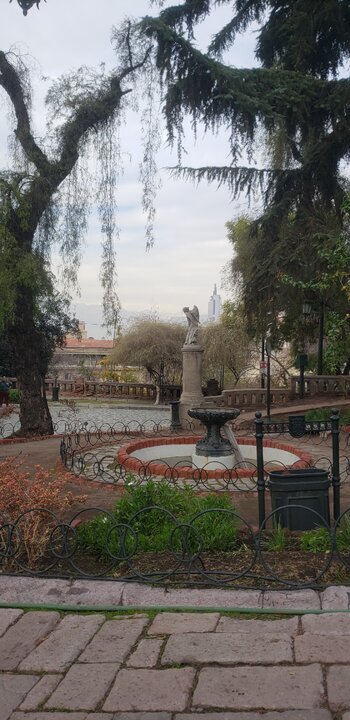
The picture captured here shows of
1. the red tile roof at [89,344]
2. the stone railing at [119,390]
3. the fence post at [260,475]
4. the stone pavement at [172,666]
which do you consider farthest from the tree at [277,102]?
the red tile roof at [89,344]

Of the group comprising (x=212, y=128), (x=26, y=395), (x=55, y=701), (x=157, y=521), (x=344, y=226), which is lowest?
(x=55, y=701)

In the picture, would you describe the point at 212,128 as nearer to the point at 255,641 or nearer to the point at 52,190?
the point at 52,190

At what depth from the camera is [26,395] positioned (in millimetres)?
16484

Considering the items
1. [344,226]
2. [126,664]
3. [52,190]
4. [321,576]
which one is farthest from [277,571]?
[344,226]

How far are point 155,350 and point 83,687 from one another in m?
34.6

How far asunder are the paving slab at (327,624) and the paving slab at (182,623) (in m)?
0.56

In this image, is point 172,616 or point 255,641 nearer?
point 255,641

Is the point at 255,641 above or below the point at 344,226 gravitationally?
below

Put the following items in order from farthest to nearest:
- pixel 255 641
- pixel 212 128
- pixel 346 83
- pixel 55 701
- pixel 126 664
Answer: pixel 212 128 → pixel 346 83 → pixel 255 641 → pixel 126 664 → pixel 55 701

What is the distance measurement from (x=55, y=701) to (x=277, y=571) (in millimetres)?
2122

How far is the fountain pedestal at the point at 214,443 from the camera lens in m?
10.2

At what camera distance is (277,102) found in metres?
14.6

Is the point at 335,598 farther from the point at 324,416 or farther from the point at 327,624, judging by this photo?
the point at 324,416

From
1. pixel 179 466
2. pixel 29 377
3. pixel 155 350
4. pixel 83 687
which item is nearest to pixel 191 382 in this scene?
pixel 29 377
